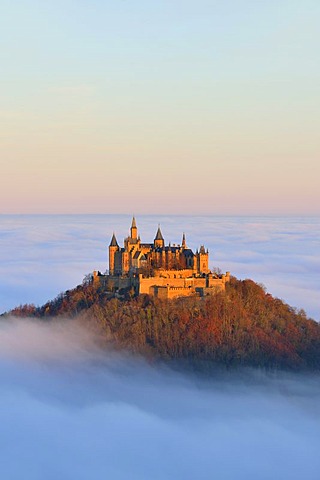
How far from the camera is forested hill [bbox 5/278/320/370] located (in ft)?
245

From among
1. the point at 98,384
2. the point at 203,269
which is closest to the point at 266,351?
the point at 203,269

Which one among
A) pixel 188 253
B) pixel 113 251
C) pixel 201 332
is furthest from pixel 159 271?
pixel 201 332

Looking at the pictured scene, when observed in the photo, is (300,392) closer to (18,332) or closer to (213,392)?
(213,392)

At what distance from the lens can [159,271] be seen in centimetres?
7662

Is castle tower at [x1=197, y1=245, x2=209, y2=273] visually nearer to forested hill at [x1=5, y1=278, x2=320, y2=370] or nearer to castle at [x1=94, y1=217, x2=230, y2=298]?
castle at [x1=94, y1=217, x2=230, y2=298]

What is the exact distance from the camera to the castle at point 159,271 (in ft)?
250

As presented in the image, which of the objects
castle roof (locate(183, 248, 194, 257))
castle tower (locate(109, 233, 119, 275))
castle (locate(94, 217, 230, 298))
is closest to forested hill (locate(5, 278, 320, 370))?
castle (locate(94, 217, 230, 298))

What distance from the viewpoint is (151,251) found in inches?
3110

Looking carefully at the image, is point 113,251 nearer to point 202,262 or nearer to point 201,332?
point 202,262

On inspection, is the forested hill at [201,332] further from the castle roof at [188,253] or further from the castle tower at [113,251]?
the castle roof at [188,253]

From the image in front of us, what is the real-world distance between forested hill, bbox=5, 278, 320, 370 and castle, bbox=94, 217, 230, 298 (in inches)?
39.1

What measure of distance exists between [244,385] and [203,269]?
11.3 meters

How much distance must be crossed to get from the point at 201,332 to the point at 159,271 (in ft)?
21.1

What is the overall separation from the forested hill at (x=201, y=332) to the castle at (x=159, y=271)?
3.26ft
